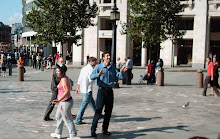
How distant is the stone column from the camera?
1481 inches

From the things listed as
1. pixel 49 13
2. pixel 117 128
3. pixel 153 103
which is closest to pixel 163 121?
pixel 117 128

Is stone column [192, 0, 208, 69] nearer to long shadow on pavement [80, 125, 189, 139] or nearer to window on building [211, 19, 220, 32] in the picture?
window on building [211, 19, 220, 32]

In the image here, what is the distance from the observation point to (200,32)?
37906 mm

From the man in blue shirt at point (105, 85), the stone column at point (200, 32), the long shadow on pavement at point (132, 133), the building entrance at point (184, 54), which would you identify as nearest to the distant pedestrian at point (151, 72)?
the long shadow on pavement at point (132, 133)

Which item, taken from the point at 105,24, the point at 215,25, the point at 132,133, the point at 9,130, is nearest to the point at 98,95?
the point at 132,133

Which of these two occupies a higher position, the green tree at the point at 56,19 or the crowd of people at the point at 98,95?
the green tree at the point at 56,19

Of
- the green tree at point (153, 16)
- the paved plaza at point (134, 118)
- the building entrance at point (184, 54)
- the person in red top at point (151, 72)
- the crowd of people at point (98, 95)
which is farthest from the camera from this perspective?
the building entrance at point (184, 54)

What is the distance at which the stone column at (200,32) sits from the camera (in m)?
37.6

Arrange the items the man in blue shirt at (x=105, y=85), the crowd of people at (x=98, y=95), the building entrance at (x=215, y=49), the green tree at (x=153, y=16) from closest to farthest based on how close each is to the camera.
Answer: the crowd of people at (x=98, y=95) < the man in blue shirt at (x=105, y=85) < the green tree at (x=153, y=16) < the building entrance at (x=215, y=49)

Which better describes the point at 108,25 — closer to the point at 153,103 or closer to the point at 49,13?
the point at 49,13

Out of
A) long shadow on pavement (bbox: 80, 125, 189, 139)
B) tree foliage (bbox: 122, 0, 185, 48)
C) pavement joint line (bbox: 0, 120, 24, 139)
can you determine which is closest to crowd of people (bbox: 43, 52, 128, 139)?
long shadow on pavement (bbox: 80, 125, 189, 139)

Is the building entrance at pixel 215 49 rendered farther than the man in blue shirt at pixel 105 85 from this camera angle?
Yes

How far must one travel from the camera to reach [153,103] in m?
11.6

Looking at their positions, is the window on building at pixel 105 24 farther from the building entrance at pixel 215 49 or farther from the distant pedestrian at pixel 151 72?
the distant pedestrian at pixel 151 72
